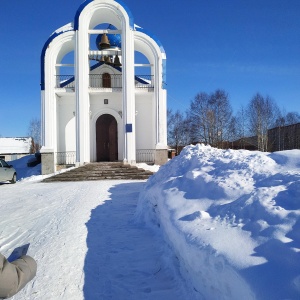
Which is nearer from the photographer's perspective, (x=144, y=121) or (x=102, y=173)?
(x=102, y=173)

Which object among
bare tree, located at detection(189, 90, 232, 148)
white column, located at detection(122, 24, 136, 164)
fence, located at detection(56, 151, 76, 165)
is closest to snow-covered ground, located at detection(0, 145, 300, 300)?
white column, located at detection(122, 24, 136, 164)

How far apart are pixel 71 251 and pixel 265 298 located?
2.79 m

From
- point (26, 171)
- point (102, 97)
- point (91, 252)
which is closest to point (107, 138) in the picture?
point (102, 97)

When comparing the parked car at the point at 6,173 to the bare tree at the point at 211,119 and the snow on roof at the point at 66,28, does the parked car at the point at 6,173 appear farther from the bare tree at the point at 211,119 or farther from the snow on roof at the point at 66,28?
the bare tree at the point at 211,119

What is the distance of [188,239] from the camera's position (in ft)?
8.73

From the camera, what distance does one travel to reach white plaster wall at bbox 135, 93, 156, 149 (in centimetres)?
1585

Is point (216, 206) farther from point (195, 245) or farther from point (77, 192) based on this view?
point (77, 192)

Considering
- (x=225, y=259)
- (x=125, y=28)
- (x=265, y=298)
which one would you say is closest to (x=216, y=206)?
(x=225, y=259)

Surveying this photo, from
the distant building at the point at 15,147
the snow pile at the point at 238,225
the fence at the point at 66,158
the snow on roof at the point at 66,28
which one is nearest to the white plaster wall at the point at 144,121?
the fence at the point at 66,158

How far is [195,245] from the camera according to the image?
98.7 inches

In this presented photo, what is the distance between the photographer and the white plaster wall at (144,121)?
52.0ft

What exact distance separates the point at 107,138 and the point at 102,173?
14.2 feet

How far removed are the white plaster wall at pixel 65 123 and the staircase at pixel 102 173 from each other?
11.4ft

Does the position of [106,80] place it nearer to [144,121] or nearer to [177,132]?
[144,121]
